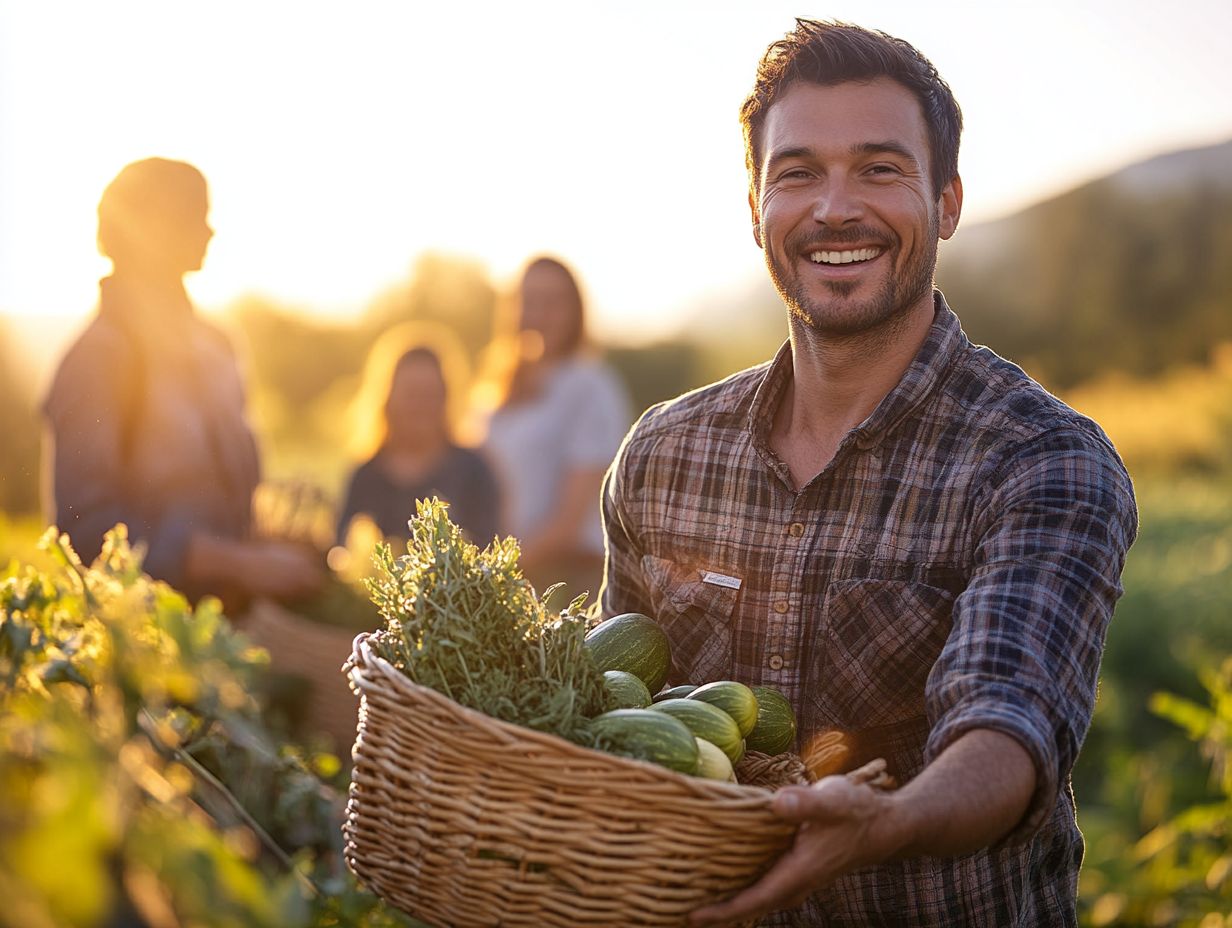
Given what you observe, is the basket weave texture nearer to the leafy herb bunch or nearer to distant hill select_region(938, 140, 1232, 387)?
the leafy herb bunch

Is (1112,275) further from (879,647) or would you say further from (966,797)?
(966,797)

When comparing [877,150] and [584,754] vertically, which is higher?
[877,150]

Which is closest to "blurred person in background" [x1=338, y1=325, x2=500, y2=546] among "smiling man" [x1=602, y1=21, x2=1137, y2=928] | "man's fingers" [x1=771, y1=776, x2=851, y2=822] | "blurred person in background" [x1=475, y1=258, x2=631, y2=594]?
"blurred person in background" [x1=475, y1=258, x2=631, y2=594]

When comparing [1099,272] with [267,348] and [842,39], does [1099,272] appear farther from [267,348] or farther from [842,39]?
[842,39]

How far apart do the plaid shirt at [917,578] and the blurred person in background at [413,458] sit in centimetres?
354

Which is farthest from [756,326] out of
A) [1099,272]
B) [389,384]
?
[389,384]

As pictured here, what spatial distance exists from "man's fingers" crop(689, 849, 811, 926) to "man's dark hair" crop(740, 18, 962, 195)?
5.71ft

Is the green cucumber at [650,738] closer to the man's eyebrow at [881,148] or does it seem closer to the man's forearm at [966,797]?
the man's forearm at [966,797]

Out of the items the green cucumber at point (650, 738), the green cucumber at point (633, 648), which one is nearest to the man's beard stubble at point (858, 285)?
the green cucumber at point (633, 648)

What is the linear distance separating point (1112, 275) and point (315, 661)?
60245 millimetres

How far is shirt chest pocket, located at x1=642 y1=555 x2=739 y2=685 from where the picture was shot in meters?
2.72

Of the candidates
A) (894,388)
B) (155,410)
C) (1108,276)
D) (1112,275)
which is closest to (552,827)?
(894,388)

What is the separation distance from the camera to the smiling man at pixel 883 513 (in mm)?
2070

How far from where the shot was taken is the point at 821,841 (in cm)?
169
